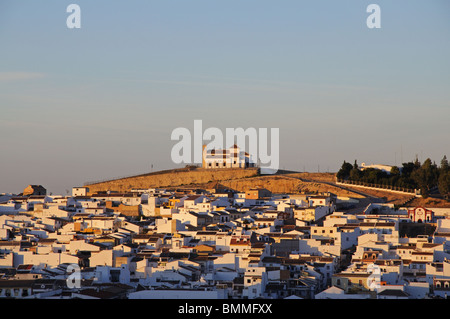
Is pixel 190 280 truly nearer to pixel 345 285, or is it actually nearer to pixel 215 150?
pixel 345 285

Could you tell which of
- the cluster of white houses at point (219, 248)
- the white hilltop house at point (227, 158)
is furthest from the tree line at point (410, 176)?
the white hilltop house at point (227, 158)

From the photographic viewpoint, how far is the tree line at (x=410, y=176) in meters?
35.9

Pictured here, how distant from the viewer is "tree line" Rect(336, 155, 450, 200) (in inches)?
1415

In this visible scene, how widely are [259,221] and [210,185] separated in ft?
44.6

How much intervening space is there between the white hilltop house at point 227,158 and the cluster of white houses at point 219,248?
10.7 metres

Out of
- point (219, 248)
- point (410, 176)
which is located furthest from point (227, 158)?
point (219, 248)

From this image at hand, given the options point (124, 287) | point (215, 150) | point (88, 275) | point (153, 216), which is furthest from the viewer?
point (215, 150)

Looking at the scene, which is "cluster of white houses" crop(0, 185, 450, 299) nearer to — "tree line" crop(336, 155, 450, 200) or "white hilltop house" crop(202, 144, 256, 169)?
"tree line" crop(336, 155, 450, 200)

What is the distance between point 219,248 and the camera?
26.2 metres

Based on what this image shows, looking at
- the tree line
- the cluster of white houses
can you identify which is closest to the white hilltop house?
the tree line

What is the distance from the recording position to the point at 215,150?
159ft

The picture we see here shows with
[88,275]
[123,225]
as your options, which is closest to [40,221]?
[123,225]

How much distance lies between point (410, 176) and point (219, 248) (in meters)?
15.1

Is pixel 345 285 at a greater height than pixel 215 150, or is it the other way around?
pixel 215 150
